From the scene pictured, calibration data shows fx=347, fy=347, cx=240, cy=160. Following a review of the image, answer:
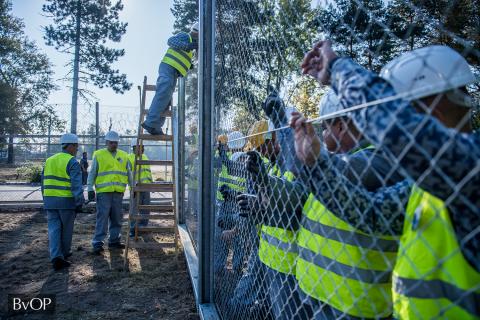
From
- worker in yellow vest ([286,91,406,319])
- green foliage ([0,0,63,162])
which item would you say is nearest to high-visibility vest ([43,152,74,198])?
worker in yellow vest ([286,91,406,319])

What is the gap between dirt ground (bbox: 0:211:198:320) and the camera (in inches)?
142

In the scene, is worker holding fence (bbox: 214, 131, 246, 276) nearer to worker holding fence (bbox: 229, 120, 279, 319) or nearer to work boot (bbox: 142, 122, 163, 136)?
worker holding fence (bbox: 229, 120, 279, 319)

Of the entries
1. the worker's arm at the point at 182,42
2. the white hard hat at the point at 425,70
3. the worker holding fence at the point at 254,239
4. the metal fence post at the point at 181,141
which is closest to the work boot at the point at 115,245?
the metal fence post at the point at 181,141

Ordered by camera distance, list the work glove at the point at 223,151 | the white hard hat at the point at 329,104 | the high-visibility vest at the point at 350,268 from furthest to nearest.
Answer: the work glove at the point at 223,151 → the white hard hat at the point at 329,104 → the high-visibility vest at the point at 350,268

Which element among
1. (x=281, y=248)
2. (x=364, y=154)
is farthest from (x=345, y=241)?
(x=281, y=248)

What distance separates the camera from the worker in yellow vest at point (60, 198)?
15.9 ft

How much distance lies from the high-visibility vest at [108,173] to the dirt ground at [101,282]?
1.06m

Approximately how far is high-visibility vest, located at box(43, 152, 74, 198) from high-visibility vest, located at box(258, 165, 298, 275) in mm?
3744

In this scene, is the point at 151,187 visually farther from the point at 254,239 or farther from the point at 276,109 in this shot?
the point at 276,109

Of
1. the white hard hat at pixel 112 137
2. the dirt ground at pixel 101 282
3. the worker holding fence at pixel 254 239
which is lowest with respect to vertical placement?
the dirt ground at pixel 101 282

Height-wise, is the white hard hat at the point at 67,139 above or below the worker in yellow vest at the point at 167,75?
below

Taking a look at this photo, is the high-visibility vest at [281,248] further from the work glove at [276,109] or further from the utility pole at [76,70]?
the utility pole at [76,70]

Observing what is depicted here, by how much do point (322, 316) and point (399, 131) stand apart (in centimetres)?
106

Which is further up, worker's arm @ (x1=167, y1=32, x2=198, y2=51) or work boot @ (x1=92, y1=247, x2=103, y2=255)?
worker's arm @ (x1=167, y1=32, x2=198, y2=51)
